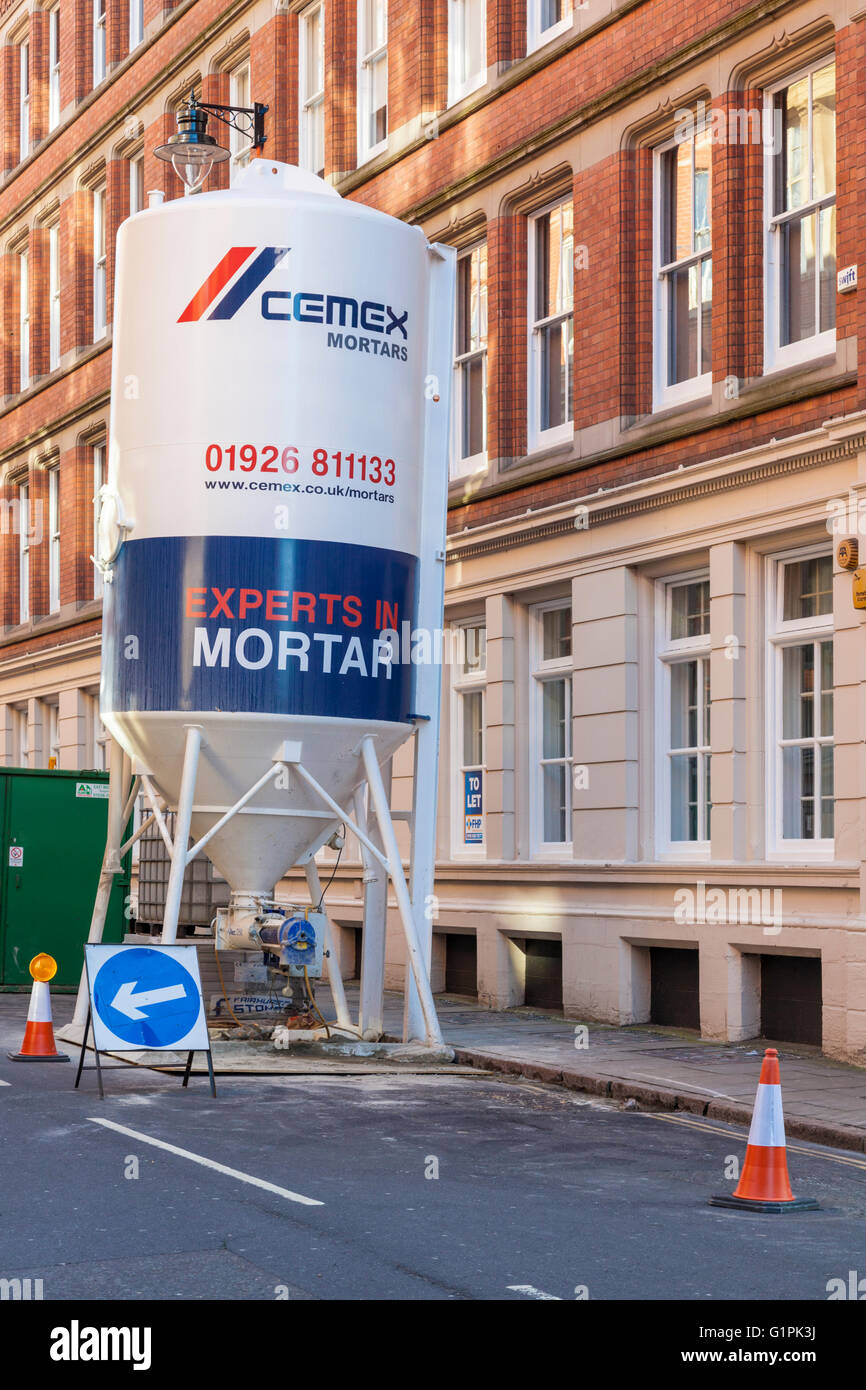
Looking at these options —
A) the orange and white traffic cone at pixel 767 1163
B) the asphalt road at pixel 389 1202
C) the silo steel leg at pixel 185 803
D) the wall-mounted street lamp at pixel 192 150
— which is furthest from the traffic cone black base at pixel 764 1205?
the wall-mounted street lamp at pixel 192 150

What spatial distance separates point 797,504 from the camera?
14586 mm

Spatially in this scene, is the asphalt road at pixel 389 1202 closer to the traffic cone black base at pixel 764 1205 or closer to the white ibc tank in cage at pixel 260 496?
the traffic cone black base at pixel 764 1205

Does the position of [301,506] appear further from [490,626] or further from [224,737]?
[490,626]

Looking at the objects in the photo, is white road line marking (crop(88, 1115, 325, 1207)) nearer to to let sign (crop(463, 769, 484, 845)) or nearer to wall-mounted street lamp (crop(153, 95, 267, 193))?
wall-mounted street lamp (crop(153, 95, 267, 193))

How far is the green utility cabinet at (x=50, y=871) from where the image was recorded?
2084 centimetres

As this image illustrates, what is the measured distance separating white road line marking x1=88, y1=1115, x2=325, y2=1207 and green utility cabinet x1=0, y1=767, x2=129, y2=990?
33.8 ft

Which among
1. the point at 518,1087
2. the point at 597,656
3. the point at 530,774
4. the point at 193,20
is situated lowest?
the point at 518,1087

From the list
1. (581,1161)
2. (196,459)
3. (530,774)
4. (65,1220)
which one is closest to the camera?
(65,1220)

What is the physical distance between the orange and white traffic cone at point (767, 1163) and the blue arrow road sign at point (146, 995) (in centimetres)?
439

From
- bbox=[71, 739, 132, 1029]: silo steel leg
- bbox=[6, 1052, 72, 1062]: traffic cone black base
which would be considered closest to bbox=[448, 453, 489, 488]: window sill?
bbox=[71, 739, 132, 1029]: silo steel leg

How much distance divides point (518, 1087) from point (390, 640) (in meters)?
3.78

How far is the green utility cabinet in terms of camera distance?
20844mm
